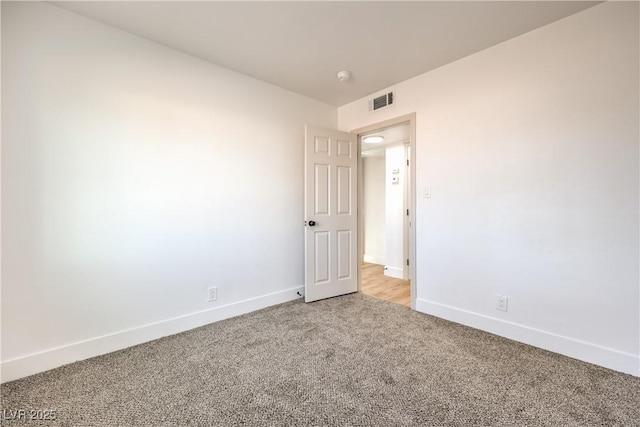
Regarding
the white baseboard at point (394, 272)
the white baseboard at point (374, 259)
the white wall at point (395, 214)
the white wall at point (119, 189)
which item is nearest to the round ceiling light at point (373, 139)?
the white wall at point (395, 214)

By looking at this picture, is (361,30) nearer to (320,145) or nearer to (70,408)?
(320,145)

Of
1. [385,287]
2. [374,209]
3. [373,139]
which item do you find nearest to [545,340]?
[385,287]

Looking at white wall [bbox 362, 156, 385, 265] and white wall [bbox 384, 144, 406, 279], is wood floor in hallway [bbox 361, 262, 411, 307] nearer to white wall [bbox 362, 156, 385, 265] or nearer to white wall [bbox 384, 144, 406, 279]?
white wall [bbox 384, 144, 406, 279]

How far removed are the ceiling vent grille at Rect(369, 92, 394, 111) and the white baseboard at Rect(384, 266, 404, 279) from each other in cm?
244

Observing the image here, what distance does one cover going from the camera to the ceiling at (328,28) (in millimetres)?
1845

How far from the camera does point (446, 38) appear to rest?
7.20 feet

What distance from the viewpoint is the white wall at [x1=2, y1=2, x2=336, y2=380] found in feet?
5.76

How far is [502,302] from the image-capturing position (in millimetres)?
2293

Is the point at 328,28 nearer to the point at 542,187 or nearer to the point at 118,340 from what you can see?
the point at 542,187

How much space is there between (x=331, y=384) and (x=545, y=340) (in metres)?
1.69

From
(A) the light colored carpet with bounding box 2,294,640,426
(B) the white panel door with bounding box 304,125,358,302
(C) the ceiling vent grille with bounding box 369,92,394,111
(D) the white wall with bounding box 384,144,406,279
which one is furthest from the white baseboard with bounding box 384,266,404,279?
(C) the ceiling vent grille with bounding box 369,92,394,111

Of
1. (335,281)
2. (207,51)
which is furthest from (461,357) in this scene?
(207,51)

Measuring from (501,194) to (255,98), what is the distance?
250 cm

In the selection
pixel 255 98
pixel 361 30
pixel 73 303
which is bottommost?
pixel 73 303
